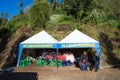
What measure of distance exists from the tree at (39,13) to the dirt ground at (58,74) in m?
10.4

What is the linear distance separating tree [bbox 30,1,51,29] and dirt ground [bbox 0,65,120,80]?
10.4 meters

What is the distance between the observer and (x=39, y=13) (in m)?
28.7

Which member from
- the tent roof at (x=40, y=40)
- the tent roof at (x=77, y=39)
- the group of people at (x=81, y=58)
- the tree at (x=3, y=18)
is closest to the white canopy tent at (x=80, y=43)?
the tent roof at (x=77, y=39)

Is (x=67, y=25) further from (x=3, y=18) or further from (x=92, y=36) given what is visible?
(x=3, y=18)

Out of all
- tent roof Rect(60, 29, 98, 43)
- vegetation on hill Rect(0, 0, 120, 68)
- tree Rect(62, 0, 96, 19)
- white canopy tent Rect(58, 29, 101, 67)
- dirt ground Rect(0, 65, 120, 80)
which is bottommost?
dirt ground Rect(0, 65, 120, 80)

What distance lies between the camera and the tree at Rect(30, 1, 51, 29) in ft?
93.8

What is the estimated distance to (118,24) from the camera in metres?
31.4

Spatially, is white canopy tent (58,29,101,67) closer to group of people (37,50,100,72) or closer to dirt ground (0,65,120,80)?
group of people (37,50,100,72)

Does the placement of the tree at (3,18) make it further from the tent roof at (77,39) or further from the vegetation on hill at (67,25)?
the tent roof at (77,39)

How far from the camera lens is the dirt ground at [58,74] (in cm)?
1523

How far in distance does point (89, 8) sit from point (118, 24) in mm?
4337

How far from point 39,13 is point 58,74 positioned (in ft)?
43.8

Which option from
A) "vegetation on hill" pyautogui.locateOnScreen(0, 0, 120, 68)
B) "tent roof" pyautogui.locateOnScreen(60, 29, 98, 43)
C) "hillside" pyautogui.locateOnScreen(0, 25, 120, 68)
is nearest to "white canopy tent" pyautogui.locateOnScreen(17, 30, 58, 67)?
"tent roof" pyautogui.locateOnScreen(60, 29, 98, 43)

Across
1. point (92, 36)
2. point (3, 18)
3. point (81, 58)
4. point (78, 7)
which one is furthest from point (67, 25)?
point (3, 18)
